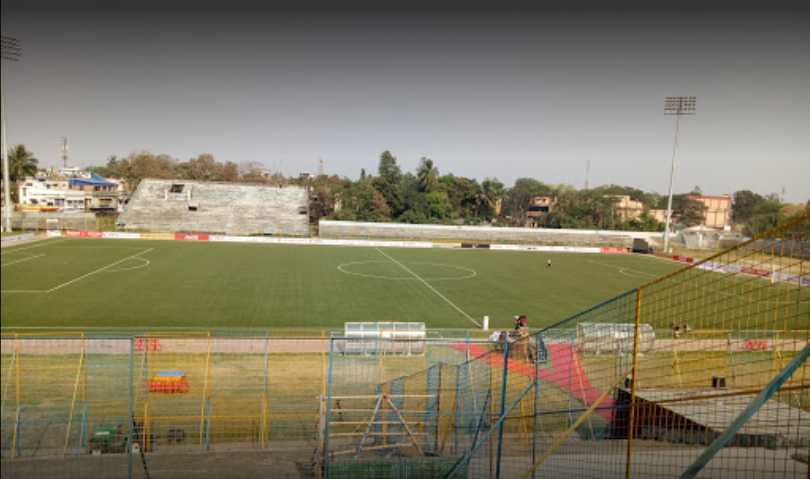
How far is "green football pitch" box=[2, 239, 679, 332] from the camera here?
18.7 metres

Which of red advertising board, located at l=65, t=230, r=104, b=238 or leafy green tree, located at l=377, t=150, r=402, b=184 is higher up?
leafy green tree, located at l=377, t=150, r=402, b=184

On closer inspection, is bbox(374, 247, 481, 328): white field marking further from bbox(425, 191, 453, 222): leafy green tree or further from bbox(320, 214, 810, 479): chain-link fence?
bbox(425, 191, 453, 222): leafy green tree

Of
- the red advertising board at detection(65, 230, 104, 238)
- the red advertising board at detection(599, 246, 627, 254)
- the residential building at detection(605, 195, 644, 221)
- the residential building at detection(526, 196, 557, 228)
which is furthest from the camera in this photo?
the residential building at detection(526, 196, 557, 228)

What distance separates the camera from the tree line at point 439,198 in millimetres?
65875

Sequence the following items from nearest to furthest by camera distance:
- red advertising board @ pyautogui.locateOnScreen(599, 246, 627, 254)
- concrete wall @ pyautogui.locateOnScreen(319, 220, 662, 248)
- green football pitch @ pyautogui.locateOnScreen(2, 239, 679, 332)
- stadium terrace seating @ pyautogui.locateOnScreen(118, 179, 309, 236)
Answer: green football pitch @ pyautogui.locateOnScreen(2, 239, 679, 332) < red advertising board @ pyautogui.locateOnScreen(599, 246, 627, 254) < stadium terrace seating @ pyautogui.locateOnScreen(118, 179, 309, 236) < concrete wall @ pyautogui.locateOnScreen(319, 220, 662, 248)

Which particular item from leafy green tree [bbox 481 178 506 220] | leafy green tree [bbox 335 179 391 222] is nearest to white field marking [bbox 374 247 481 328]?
leafy green tree [bbox 335 179 391 222]

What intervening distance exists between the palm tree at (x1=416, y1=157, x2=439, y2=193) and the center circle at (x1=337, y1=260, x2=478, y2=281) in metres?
41.3

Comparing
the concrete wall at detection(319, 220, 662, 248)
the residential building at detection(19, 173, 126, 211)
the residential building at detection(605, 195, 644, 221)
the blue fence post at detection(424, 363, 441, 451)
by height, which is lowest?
the blue fence post at detection(424, 363, 441, 451)

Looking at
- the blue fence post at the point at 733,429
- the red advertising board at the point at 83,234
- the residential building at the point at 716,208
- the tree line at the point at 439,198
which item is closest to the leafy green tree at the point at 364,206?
the tree line at the point at 439,198

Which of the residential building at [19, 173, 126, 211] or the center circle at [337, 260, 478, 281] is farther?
the center circle at [337, 260, 478, 281]

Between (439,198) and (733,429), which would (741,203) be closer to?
(439,198)

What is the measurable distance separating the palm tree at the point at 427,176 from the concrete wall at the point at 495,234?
23857mm

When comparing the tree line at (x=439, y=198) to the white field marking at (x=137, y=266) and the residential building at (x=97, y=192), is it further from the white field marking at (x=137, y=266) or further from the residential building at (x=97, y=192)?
the white field marking at (x=137, y=266)

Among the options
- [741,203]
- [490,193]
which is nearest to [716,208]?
[741,203]
